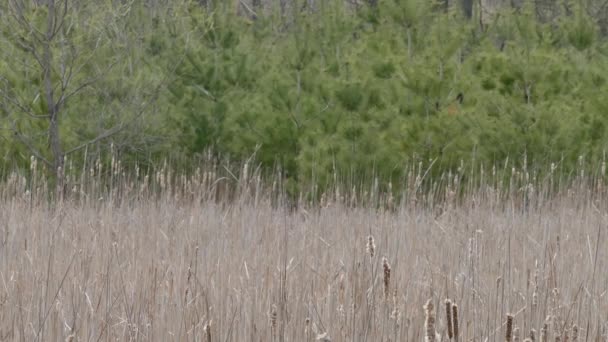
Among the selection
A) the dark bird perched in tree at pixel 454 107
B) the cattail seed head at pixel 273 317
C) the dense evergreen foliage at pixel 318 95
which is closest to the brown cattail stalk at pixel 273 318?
the cattail seed head at pixel 273 317

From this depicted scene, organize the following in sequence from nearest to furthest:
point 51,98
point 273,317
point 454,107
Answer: point 273,317, point 51,98, point 454,107

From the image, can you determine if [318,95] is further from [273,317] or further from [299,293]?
[273,317]

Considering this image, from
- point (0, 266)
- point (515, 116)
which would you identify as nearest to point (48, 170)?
point (515, 116)

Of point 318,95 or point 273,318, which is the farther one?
point 318,95

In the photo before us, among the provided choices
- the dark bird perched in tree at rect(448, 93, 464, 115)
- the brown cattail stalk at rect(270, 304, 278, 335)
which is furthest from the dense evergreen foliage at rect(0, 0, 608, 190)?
the brown cattail stalk at rect(270, 304, 278, 335)

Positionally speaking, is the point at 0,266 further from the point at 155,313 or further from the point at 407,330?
the point at 407,330

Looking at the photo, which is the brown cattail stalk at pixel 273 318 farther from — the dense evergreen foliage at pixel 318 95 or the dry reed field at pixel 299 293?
the dense evergreen foliage at pixel 318 95

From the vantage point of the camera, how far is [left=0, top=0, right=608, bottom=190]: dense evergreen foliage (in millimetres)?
9625

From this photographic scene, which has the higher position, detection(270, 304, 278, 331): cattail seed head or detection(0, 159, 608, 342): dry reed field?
detection(270, 304, 278, 331): cattail seed head

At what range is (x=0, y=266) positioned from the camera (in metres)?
4.66

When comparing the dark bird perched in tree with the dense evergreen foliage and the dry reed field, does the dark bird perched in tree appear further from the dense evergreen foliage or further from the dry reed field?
the dry reed field

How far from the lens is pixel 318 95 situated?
34.4ft

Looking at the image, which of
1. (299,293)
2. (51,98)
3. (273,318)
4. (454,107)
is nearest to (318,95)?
(454,107)

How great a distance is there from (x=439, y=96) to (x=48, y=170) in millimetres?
4217
